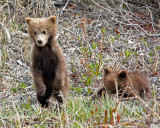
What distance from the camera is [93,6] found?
9.95m

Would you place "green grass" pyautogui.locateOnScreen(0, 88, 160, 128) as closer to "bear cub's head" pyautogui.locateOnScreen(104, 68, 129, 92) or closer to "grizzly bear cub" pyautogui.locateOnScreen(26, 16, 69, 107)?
"bear cub's head" pyautogui.locateOnScreen(104, 68, 129, 92)

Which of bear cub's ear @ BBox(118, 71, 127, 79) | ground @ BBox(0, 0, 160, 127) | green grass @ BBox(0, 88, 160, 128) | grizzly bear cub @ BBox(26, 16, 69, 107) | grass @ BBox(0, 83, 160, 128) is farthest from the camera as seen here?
grizzly bear cub @ BBox(26, 16, 69, 107)

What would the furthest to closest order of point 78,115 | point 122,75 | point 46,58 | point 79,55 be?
point 79,55, point 46,58, point 122,75, point 78,115

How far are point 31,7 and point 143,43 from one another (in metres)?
3.35

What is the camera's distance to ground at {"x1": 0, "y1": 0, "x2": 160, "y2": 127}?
509 centimetres

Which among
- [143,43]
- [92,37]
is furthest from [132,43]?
[92,37]

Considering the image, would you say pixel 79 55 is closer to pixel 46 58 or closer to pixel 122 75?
pixel 46 58

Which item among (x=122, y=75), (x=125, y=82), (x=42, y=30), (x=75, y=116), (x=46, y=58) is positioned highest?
(x=42, y=30)

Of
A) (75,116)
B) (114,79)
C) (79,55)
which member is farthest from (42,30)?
(79,55)

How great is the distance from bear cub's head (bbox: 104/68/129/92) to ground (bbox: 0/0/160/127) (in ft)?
0.79

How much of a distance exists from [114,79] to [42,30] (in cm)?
151

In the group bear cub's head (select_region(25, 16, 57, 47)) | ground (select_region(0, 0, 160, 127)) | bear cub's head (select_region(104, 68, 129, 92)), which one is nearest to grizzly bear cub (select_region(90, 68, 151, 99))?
bear cub's head (select_region(104, 68, 129, 92))

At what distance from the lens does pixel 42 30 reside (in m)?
5.64

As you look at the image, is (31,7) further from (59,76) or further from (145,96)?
(145,96)
